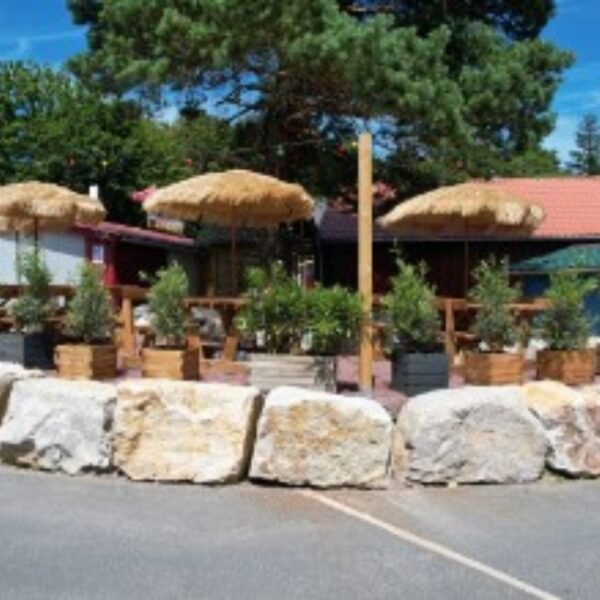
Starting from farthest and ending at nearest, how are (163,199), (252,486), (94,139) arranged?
(94,139) → (163,199) → (252,486)

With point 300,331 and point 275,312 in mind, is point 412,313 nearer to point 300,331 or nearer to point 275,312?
point 300,331

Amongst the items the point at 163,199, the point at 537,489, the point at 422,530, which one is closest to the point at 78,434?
the point at 422,530

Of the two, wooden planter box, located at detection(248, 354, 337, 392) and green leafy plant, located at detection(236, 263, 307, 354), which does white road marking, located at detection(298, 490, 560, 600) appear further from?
green leafy plant, located at detection(236, 263, 307, 354)

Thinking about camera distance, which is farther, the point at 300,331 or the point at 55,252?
the point at 55,252

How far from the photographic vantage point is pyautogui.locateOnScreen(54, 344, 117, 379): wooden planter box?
9172 millimetres

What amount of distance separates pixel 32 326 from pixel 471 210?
5514 mm

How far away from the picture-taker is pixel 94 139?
33.0 metres

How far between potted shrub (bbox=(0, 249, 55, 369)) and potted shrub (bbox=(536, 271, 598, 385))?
4.69m

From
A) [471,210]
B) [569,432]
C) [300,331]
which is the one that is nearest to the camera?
[569,432]

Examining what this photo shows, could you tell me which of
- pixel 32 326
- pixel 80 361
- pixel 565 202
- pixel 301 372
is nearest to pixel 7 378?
pixel 80 361

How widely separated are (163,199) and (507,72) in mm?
7175

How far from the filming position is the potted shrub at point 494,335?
893 cm

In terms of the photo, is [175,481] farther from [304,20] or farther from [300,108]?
[300,108]

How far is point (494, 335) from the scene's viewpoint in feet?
29.8
